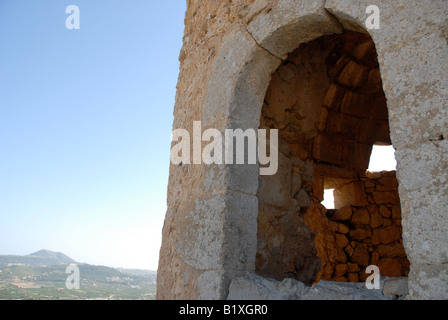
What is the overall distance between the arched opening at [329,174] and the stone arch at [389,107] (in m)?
0.60

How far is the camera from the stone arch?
1.54m

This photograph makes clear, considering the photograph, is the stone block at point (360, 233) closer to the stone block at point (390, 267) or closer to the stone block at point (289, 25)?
the stone block at point (390, 267)

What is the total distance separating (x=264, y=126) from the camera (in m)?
3.18

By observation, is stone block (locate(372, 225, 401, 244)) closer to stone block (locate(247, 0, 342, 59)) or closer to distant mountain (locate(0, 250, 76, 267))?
stone block (locate(247, 0, 342, 59))

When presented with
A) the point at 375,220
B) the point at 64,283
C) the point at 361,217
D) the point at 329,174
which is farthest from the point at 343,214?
the point at 64,283

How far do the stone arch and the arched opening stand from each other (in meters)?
0.60

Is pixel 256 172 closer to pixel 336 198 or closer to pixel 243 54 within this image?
pixel 243 54

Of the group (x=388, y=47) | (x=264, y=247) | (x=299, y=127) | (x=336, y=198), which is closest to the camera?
(x=388, y=47)

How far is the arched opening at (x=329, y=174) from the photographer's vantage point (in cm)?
324


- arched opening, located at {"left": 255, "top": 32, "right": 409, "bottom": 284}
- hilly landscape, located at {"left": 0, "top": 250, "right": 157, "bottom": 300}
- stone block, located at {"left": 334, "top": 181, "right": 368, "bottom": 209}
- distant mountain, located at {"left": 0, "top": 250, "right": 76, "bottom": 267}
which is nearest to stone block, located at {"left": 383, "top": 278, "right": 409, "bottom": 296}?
arched opening, located at {"left": 255, "top": 32, "right": 409, "bottom": 284}

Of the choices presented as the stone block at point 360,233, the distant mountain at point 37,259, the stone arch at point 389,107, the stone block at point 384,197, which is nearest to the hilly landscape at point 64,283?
the distant mountain at point 37,259

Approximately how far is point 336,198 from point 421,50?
424 centimetres

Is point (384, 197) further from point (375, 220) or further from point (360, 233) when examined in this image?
point (360, 233)
